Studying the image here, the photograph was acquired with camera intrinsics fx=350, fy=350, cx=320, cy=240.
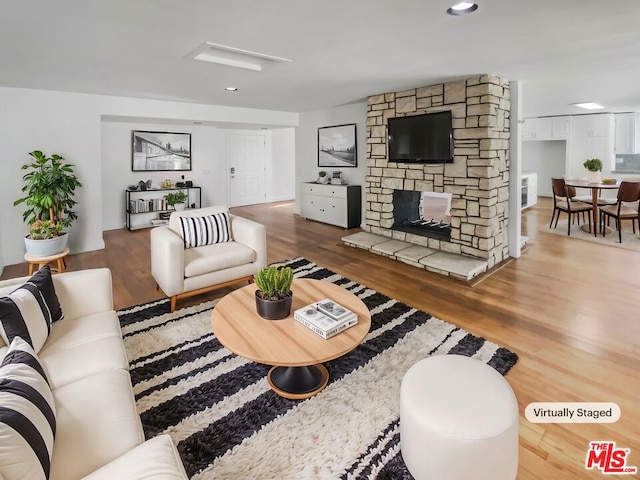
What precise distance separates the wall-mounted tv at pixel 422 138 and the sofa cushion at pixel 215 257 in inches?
107

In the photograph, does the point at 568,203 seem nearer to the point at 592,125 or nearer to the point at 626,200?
the point at 626,200

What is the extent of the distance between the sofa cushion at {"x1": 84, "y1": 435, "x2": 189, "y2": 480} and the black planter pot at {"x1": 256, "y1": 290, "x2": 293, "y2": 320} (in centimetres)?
106

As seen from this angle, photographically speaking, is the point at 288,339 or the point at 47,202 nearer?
the point at 288,339

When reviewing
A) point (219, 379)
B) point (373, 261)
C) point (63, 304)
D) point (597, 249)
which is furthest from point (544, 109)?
point (63, 304)

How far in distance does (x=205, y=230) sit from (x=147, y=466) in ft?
9.31

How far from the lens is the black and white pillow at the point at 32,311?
5.48ft

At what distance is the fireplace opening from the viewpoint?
5242 mm

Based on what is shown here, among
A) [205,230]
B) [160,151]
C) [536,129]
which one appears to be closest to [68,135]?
[160,151]

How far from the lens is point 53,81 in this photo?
416 cm

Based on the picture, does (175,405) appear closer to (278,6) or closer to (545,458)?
(545,458)

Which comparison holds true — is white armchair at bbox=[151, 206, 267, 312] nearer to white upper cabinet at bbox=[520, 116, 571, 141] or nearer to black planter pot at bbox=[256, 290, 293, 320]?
black planter pot at bbox=[256, 290, 293, 320]

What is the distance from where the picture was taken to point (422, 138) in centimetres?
474

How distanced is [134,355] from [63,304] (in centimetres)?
60

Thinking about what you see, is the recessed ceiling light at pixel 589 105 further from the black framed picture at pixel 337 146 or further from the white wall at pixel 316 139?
the black framed picture at pixel 337 146
